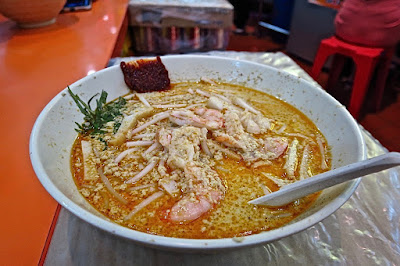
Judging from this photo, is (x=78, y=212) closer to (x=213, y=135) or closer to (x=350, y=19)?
(x=213, y=135)

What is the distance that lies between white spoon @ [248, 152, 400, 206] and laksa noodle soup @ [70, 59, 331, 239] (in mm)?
48

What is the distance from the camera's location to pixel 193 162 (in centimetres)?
100

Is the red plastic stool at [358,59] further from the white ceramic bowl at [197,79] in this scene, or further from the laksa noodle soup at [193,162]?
the laksa noodle soup at [193,162]

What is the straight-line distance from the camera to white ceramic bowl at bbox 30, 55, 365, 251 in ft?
2.17

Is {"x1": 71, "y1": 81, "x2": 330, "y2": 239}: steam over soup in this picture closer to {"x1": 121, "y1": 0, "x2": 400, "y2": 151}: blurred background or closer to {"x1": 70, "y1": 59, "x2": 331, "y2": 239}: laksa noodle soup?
{"x1": 70, "y1": 59, "x2": 331, "y2": 239}: laksa noodle soup

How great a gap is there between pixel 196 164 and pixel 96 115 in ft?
1.84

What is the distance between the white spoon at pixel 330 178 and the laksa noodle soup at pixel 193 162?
0.05 metres

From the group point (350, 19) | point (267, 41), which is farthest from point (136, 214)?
point (267, 41)

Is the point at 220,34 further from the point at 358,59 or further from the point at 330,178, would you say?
the point at 330,178

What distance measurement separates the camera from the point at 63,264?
88 cm

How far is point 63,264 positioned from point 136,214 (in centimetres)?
29

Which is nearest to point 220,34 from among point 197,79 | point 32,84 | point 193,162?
point 197,79

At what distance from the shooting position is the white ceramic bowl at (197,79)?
26.0 inches

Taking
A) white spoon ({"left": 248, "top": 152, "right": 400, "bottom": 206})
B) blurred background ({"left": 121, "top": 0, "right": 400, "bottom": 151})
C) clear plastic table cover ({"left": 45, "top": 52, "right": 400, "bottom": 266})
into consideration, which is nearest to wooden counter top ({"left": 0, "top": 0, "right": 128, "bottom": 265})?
clear plastic table cover ({"left": 45, "top": 52, "right": 400, "bottom": 266})
